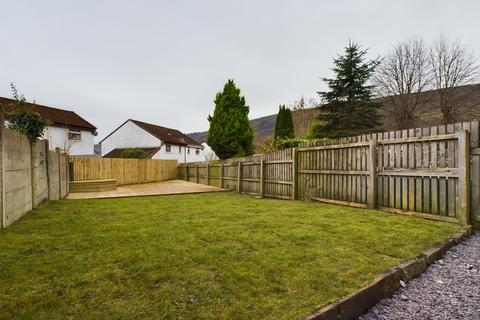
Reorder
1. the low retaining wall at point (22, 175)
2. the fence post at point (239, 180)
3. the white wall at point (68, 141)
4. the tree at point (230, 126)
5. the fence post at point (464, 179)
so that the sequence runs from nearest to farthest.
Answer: the low retaining wall at point (22, 175) → the fence post at point (464, 179) → the fence post at point (239, 180) → the tree at point (230, 126) → the white wall at point (68, 141)

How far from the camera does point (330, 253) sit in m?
3.02

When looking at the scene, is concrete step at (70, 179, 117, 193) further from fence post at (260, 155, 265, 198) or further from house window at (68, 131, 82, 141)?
house window at (68, 131, 82, 141)

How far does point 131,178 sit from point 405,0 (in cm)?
1821

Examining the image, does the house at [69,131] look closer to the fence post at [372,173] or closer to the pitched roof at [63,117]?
the pitched roof at [63,117]

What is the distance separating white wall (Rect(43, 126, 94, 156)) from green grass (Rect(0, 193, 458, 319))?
71.8 feet

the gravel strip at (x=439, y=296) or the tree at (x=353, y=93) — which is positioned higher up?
the tree at (x=353, y=93)

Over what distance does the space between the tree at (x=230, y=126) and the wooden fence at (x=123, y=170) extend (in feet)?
14.6

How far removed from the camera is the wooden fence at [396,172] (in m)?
4.45

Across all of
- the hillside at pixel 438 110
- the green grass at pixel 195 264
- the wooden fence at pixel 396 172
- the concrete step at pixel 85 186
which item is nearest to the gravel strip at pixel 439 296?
the green grass at pixel 195 264

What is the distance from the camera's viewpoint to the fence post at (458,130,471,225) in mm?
4383

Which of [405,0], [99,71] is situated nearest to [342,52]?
[405,0]

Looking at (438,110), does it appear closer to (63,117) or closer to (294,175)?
(294,175)

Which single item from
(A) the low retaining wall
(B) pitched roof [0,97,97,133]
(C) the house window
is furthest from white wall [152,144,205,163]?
(A) the low retaining wall

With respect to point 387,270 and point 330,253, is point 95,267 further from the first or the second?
point 387,270
